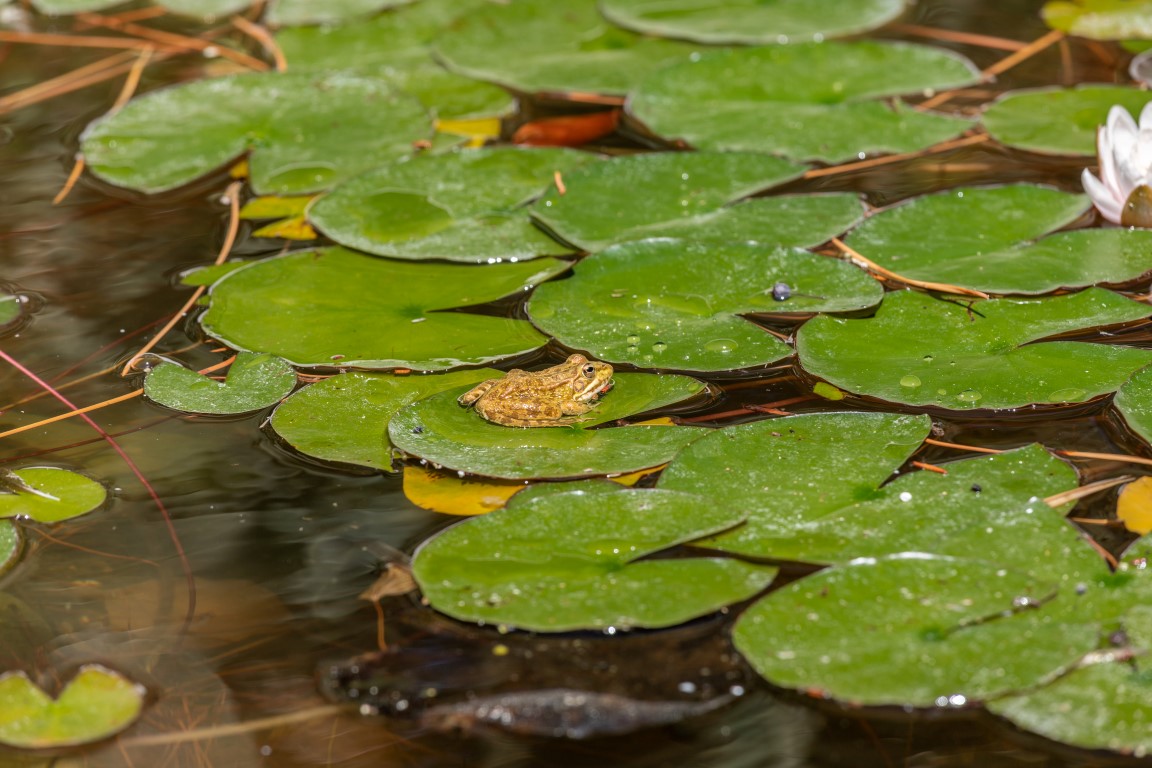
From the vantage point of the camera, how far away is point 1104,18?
15.3ft

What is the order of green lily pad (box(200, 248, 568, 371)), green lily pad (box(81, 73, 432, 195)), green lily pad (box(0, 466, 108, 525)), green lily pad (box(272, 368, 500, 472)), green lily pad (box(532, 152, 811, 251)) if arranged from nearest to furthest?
green lily pad (box(0, 466, 108, 525)), green lily pad (box(272, 368, 500, 472)), green lily pad (box(200, 248, 568, 371)), green lily pad (box(532, 152, 811, 251)), green lily pad (box(81, 73, 432, 195))

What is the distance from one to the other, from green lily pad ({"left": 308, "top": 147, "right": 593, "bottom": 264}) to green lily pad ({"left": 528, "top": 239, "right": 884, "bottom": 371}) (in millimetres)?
303

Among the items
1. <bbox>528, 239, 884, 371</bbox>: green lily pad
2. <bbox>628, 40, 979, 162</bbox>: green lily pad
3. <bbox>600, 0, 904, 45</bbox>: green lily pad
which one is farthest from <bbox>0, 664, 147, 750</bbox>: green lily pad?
<bbox>600, 0, 904, 45</bbox>: green lily pad

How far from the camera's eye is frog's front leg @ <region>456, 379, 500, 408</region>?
2590mm

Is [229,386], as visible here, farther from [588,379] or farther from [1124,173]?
[1124,173]

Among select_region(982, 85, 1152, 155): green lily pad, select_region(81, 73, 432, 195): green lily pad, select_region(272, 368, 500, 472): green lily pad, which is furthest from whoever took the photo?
select_region(81, 73, 432, 195): green lily pad

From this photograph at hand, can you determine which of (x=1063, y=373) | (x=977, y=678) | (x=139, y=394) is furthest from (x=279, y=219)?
(x=977, y=678)

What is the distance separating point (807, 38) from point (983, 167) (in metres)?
1.13

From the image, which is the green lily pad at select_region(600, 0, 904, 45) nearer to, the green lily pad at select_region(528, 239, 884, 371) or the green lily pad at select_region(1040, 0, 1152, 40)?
the green lily pad at select_region(1040, 0, 1152, 40)

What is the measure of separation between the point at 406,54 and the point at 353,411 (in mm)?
2537

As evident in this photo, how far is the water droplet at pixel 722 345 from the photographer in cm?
277

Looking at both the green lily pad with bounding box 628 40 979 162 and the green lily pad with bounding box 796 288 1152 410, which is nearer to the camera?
the green lily pad with bounding box 796 288 1152 410

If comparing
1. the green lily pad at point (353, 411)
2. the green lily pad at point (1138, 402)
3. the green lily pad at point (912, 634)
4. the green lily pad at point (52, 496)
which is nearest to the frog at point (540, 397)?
the green lily pad at point (353, 411)

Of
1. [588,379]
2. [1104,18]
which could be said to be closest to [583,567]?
[588,379]
